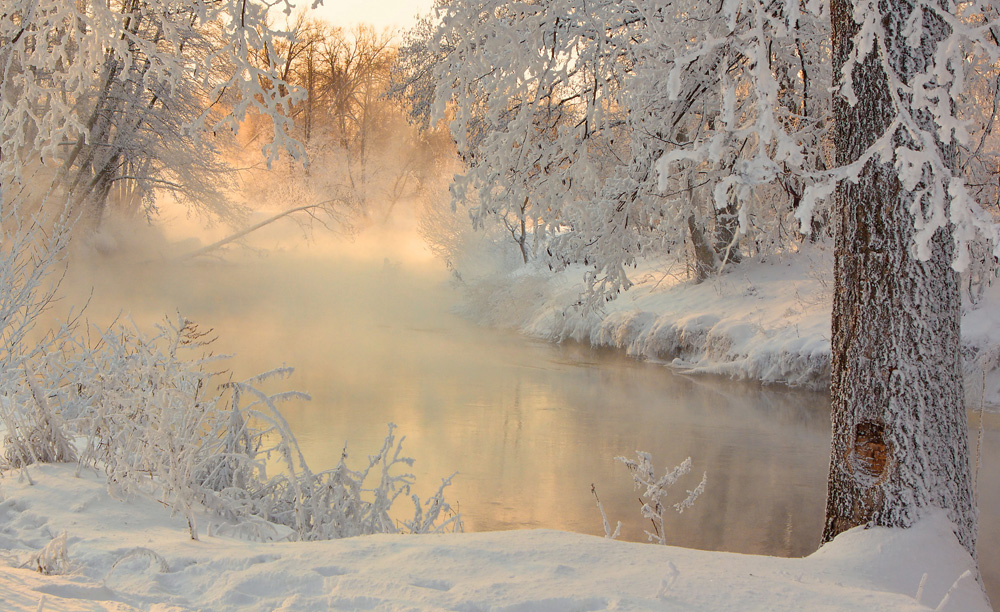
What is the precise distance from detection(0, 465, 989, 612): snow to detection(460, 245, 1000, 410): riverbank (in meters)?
6.75

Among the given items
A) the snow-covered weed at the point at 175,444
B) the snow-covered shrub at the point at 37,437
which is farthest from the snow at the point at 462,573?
the snow-covered shrub at the point at 37,437

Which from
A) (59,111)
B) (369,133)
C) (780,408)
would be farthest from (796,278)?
(369,133)

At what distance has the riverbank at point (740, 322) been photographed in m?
11.7

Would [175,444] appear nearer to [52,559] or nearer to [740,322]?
[52,559]

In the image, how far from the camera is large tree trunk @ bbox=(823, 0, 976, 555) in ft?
13.2

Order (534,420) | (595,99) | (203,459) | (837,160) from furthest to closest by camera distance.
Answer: (534,420) < (595,99) < (203,459) < (837,160)

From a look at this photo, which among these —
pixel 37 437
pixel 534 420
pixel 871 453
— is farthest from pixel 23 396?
pixel 534 420

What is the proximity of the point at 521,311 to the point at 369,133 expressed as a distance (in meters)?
19.2

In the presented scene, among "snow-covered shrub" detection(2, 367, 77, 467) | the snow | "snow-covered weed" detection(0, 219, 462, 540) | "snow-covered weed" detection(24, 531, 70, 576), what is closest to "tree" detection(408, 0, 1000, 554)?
the snow

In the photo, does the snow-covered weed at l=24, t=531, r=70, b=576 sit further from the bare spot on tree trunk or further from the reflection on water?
the bare spot on tree trunk

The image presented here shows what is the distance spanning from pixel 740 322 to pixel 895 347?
1059 centimetres

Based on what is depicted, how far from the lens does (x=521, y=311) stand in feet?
67.3

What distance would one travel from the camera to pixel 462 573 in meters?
3.26

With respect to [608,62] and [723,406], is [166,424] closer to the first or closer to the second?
[608,62]
